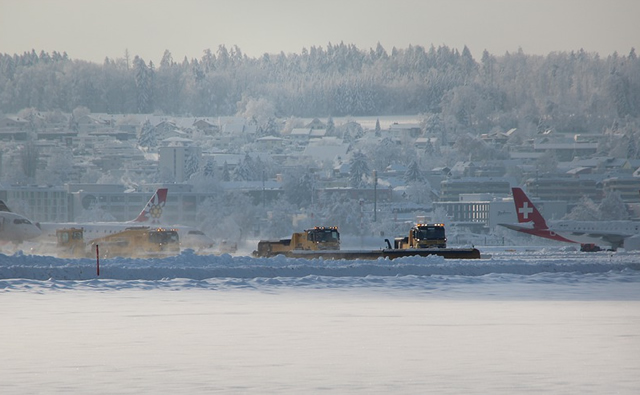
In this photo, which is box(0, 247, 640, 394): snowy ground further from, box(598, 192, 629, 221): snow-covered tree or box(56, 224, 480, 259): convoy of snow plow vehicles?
box(598, 192, 629, 221): snow-covered tree

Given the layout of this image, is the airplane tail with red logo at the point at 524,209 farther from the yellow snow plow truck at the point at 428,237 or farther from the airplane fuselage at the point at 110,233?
the yellow snow plow truck at the point at 428,237

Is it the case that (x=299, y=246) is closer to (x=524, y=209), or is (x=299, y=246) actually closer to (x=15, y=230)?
(x=15, y=230)

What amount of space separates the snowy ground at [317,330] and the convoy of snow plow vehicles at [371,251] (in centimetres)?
802

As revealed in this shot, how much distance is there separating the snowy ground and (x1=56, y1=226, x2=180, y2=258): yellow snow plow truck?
20419mm

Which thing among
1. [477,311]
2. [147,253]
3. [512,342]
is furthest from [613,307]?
[147,253]

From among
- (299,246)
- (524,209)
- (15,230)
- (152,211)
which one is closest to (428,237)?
(299,246)

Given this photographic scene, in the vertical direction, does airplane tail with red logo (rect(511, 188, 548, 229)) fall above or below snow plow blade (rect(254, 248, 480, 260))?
above

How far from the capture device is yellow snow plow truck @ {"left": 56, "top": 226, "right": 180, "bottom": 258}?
63125mm

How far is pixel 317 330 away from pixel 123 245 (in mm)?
40608

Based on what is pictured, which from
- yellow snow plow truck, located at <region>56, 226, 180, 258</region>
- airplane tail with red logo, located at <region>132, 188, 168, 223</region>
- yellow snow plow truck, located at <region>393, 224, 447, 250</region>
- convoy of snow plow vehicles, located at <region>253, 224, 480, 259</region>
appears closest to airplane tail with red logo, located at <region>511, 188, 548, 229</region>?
airplane tail with red logo, located at <region>132, 188, 168, 223</region>

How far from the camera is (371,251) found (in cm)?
5200

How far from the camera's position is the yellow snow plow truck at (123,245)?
63.1 m

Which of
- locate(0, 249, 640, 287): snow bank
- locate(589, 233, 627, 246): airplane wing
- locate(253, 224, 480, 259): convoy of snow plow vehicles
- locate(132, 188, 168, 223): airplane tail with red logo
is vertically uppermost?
locate(132, 188, 168, 223): airplane tail with red logo

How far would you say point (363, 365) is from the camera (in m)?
21.1
